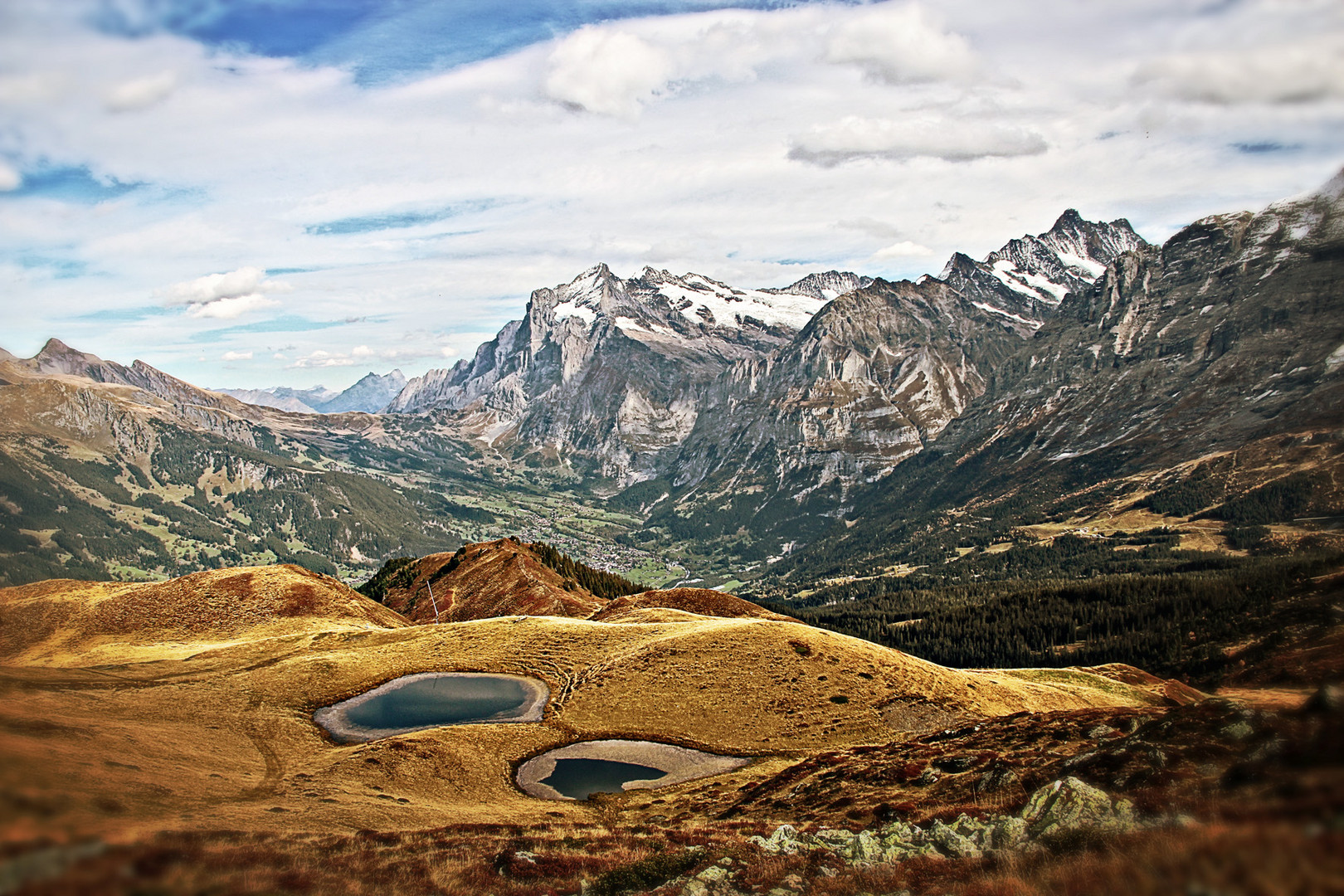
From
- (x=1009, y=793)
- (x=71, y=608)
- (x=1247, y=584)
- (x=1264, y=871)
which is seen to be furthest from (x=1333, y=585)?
(x=71, y=608)

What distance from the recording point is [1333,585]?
142 m

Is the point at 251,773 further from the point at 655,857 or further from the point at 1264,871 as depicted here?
the point at 1264,871

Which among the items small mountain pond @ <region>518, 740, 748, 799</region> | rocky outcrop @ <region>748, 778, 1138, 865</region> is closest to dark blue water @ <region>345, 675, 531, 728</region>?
small mountain pond @ <region>518, 740, 748, 799</region>

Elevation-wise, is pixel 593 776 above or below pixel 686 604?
above

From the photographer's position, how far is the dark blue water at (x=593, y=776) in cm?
5025

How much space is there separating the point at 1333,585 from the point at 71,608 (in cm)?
22934

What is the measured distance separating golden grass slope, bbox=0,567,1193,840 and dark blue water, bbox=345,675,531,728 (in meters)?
3.50

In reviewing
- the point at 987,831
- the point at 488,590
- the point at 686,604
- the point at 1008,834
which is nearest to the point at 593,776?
the point at 987,831

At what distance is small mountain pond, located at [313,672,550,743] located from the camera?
202ft

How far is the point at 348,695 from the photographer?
69438mm

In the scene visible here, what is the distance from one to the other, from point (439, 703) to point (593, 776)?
22385 mm

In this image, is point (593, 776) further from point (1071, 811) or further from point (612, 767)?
point (1071, 811)

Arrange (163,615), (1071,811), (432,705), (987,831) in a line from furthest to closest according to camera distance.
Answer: (163,615), (432,705), (987,831), (1071,811)

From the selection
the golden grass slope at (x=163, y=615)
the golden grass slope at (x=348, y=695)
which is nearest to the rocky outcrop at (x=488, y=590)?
the golden grass slope at (x=163, y=615)
